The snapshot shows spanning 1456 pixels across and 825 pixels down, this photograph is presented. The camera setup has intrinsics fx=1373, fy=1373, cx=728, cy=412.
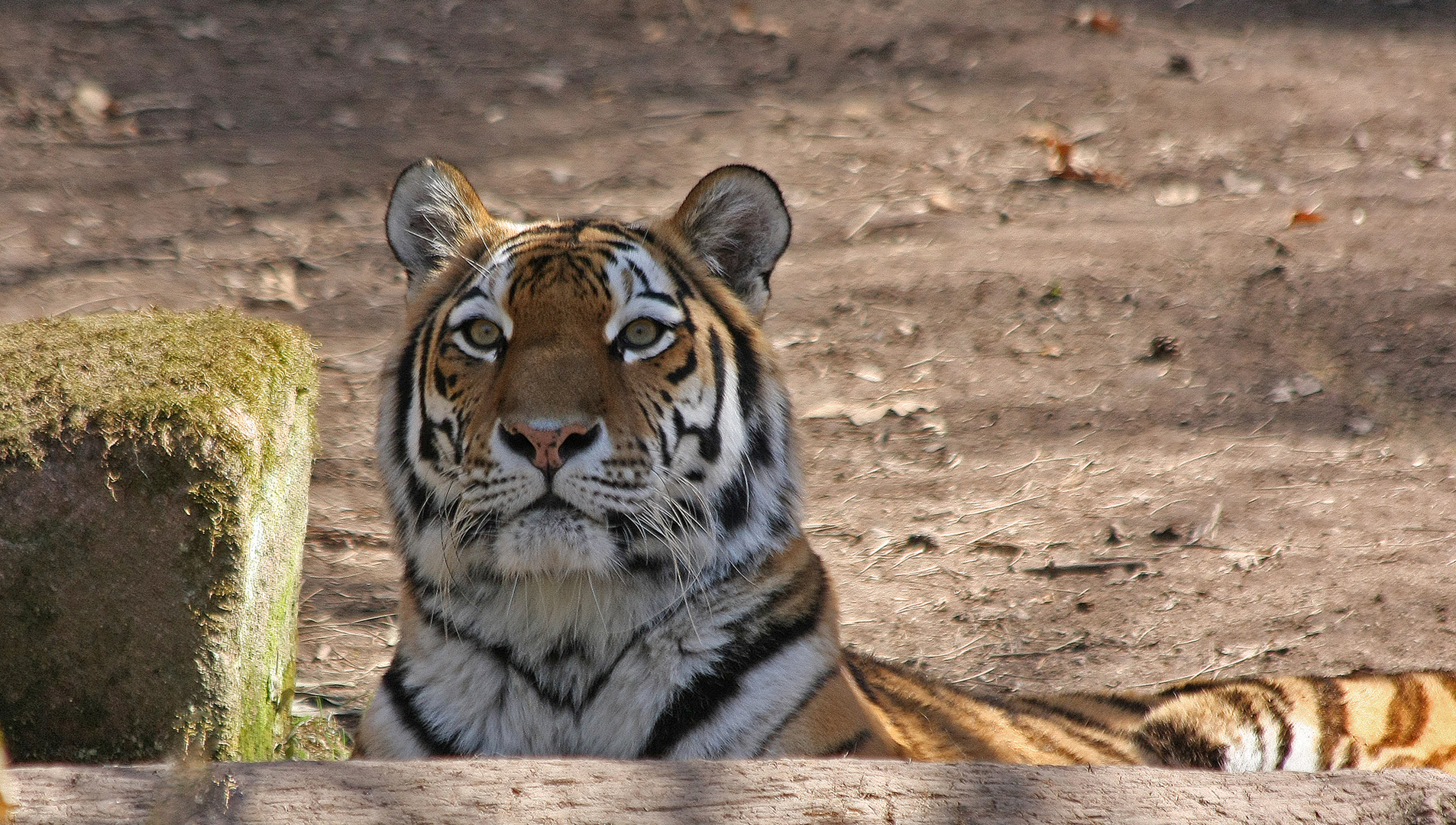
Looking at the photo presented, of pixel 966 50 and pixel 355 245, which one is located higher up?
pixel 966 50

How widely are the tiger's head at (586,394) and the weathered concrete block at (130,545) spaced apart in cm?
33

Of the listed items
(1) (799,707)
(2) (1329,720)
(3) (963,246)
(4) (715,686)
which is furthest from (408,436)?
(3) (963,246)

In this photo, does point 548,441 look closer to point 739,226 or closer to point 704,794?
point 704,794

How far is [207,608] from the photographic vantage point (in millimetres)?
2705

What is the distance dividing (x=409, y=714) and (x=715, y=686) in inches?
22.2

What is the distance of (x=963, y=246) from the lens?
20.0ft

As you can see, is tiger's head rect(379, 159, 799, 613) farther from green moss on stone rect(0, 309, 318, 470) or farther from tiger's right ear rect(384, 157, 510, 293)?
green moss on stone rect(0, 309, 318, 470)

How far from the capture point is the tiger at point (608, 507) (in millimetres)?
2387

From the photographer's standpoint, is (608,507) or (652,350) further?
(652,350)

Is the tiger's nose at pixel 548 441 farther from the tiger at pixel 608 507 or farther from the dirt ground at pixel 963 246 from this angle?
the dirt ground at pixel 963 246

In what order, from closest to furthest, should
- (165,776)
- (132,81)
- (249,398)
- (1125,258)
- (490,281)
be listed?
(165,776) < (490,281) < (249,398) < (1125,258) < (132,81)

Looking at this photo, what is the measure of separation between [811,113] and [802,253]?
1.34 meters

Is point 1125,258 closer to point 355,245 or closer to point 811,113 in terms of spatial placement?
point 811,113

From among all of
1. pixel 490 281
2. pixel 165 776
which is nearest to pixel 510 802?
pixel 165 776
